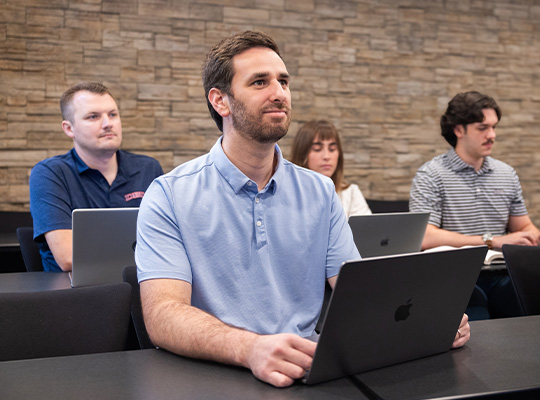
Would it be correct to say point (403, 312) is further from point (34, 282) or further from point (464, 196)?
point (464, 196)

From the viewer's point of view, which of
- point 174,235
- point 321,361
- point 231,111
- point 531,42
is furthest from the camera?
point 531,42

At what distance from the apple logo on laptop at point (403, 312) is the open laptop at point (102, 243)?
1129 mm

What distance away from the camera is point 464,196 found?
3275 millimetres

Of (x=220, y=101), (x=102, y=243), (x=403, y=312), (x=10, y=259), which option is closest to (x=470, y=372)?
(x=403, y=312)

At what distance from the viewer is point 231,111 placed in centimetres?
165

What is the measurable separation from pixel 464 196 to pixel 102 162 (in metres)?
1.91

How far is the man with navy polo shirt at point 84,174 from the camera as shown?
2537mm

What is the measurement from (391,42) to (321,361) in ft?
12.9

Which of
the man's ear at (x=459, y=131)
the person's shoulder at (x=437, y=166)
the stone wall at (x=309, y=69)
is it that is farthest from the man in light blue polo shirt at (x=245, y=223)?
the stone wall at (x=309, y=69)

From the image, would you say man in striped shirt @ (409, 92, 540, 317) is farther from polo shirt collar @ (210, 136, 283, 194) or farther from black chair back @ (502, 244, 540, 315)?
polo shirt collar @ (210, 136, 283, 194)

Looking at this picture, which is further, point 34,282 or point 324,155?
point 324,155

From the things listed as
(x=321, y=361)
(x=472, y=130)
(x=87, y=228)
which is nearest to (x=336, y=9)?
(x=472, y=130)

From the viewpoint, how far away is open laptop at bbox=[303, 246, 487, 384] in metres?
1.01

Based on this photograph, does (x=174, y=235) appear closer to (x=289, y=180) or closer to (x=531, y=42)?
(x=289, y=180)
